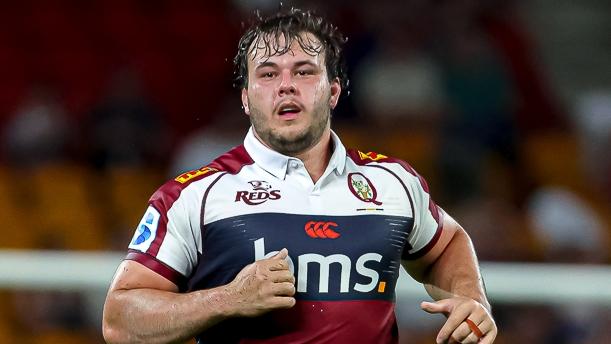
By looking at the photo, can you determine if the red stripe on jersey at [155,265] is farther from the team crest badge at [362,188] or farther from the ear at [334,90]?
the ear at [334,90]

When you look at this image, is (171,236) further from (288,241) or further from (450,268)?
(450,268)

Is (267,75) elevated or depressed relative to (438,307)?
elevated

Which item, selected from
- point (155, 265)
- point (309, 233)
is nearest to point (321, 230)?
point (309, 233)

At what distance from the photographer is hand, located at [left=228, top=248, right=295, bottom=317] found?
280 cm

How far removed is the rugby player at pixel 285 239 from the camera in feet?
9.50

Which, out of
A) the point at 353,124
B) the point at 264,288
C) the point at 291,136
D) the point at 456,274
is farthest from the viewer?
the point at 353,124

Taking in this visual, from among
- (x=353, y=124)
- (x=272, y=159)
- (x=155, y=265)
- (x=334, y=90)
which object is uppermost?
(x=353, y=124)

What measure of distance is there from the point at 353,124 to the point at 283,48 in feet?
14.1

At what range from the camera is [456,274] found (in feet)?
10.6

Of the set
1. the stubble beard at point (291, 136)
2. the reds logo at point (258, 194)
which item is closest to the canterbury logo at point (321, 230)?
the reds logo at point (258, 194)

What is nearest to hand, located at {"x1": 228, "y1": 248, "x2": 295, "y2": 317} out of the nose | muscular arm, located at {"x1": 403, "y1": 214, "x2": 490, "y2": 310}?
the nose

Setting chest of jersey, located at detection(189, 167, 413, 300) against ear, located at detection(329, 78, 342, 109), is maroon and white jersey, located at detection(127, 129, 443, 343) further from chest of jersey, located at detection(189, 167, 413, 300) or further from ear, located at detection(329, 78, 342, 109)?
ear, located at detection(329, 78, 342, 109)

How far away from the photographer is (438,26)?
7.93m

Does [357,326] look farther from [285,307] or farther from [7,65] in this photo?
[7,65]
